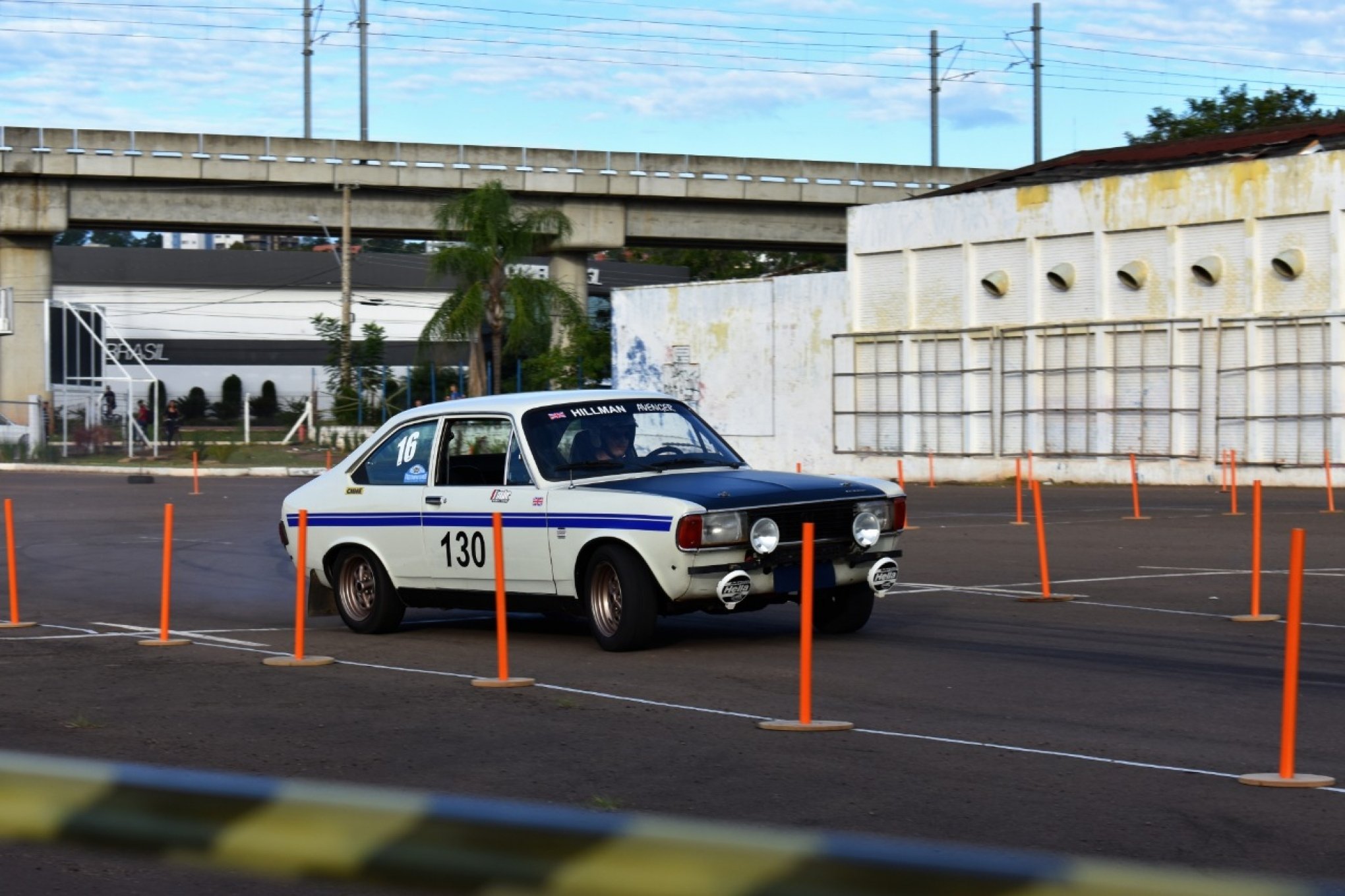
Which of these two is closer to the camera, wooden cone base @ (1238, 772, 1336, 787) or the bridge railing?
wooden cone base @ (1238, 772, 1336, 787)

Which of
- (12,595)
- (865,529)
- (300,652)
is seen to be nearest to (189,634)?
(12,595)

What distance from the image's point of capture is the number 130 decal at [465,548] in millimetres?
12117

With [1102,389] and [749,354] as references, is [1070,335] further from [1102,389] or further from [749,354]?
[749,354]

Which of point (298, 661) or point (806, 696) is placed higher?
point (806, 696)

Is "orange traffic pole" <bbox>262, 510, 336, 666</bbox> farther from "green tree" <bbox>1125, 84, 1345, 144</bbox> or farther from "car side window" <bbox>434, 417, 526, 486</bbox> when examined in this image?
"green tree" <bbox>1125, 84, 1345, 144</bbox>

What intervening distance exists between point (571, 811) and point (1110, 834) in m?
4.95

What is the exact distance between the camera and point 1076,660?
11.0 metres

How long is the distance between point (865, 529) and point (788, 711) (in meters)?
2.55

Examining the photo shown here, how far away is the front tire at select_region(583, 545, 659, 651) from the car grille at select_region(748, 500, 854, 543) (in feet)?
2.57

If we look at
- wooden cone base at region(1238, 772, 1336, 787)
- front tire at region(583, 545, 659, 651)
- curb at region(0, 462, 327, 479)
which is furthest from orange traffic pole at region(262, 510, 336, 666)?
curb at region(0, 462, 327, 479)

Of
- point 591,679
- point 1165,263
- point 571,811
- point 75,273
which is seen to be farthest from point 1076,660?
point 75,273

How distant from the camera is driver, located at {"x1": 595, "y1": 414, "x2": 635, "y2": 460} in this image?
40.2 ft

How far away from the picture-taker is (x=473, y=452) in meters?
12.5

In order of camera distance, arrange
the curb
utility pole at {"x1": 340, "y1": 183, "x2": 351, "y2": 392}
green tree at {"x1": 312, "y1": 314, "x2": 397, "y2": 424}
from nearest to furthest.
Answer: the curb < utility pole at {"x1": 340, "y1": 183, "x2": 351, "y2": 392} < green tree at {"x1": 312, "y1": 314, "x2": 397, "y2": 424}
